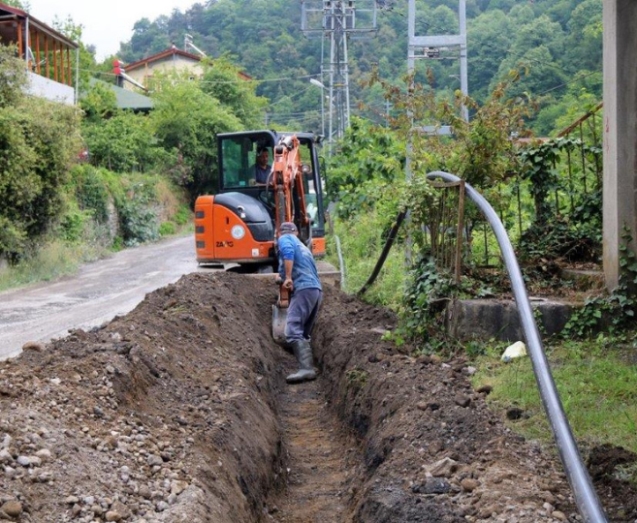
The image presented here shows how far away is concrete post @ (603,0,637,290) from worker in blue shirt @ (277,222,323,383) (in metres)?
5.11

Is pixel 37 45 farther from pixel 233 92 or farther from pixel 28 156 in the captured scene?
pixel 233 92

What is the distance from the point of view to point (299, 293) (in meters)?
Answer: 13.1

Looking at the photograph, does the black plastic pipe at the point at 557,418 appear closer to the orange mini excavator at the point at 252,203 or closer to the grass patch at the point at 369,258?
the grass patch at the point at 369,258

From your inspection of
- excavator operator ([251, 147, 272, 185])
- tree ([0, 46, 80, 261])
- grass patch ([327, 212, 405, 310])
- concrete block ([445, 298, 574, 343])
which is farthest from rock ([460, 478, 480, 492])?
tree ([0, 46, 80, 261])

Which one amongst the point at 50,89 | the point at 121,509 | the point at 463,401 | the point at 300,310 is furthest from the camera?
the point at 50,89

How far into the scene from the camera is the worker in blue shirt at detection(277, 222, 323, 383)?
13125 millimetres

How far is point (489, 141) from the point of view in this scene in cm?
1068

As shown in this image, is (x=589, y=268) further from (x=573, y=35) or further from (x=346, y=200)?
(x=346, y=200)

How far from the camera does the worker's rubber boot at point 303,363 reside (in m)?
13.1

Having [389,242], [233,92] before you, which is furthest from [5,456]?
[233,92]

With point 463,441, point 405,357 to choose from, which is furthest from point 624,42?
point 463,441

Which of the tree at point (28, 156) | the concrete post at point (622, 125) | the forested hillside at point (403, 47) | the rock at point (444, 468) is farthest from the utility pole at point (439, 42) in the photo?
the tree at point (28, 156)

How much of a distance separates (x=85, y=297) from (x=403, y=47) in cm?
2558

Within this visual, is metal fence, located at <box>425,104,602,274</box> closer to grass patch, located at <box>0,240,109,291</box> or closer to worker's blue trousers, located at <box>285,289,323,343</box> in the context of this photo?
worker's blue trousers, located at <box>285,289,323,343</box>
